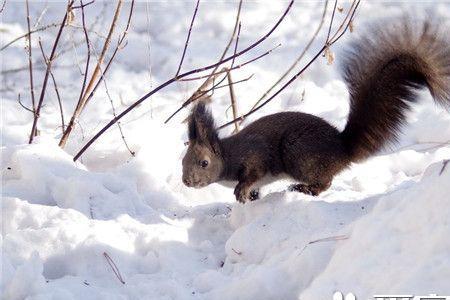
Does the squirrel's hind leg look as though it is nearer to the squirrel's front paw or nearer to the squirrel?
the squirrel

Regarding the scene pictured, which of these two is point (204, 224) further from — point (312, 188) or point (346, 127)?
point (346, 127)

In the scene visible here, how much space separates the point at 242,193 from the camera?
3.14 m

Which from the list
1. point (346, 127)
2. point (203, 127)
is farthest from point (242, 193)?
point (346, 127)

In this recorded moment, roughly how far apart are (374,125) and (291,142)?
37 cm

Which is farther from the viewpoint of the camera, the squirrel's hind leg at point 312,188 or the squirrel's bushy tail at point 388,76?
the squirrel's hind leg at point 312,188

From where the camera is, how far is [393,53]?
306 cm

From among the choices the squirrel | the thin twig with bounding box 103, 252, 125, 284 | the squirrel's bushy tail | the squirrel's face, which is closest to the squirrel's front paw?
the squirrel

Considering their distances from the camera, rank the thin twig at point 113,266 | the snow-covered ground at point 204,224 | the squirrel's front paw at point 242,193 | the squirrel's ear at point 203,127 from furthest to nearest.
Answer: the squirrel's ear at point 203,127 < the squirrel's front paw at point 242,193 < the thin twig at point 113,266 < the snow-covered ground at point 204,224

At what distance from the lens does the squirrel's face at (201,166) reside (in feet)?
10.8

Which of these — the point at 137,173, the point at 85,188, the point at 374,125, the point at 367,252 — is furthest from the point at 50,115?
the point at 367,252

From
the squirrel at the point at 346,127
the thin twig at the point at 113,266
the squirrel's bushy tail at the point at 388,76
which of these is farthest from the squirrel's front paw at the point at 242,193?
the thin twig at the point at 113,266

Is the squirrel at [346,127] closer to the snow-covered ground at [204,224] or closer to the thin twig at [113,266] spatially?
the snow-covered ground at [204,224]

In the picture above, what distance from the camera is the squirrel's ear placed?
10.5 feet

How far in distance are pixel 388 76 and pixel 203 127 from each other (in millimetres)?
830
